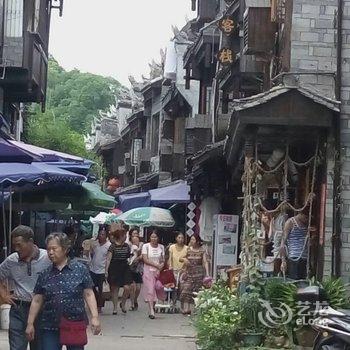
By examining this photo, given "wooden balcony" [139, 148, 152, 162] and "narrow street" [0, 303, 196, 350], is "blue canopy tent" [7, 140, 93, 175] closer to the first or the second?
"narrow street" [0, 303, 196, 350]

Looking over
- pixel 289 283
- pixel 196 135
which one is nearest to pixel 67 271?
pixel 289 283

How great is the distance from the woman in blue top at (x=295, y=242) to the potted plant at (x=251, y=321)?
219 centimetres

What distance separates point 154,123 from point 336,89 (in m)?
30.3

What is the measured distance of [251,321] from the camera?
11.5 meters

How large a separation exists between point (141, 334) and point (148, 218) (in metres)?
11.7

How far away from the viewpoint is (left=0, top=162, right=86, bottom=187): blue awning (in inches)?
429

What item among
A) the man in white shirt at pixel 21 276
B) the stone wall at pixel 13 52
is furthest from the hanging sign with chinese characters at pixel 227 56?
the man in white shirt at pixel 21 276

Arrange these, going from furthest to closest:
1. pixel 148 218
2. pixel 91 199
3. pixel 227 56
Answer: pixel 148 218
pixel 227 56
pixel 91 199

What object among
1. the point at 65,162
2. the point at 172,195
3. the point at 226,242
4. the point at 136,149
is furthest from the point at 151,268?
the point at 136,149

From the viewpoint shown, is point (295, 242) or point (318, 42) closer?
point (295, 242)

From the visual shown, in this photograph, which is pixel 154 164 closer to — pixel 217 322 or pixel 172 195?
pixel 172 195

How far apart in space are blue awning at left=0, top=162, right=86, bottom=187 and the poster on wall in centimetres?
789

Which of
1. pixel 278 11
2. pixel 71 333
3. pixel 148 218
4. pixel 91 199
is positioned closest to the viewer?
pixel 71 333

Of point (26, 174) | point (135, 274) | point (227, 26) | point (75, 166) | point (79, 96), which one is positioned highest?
point (79, 96)
